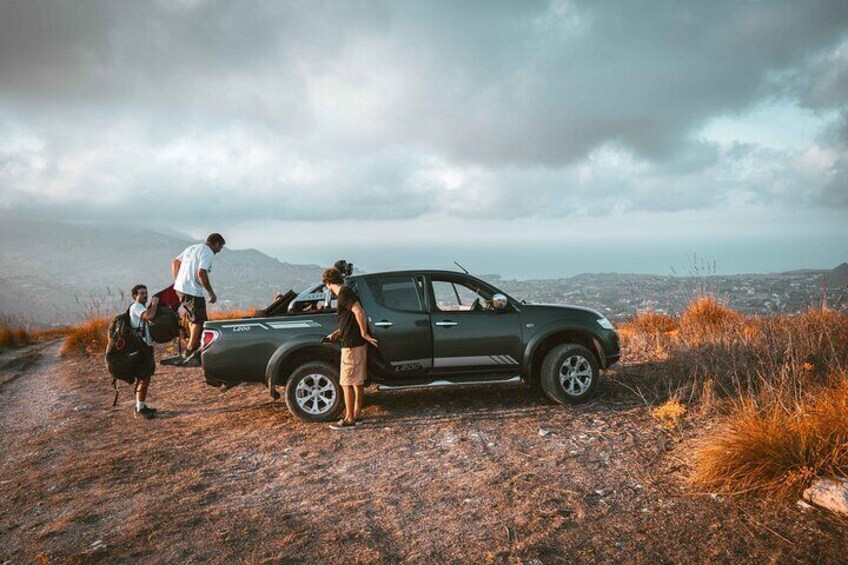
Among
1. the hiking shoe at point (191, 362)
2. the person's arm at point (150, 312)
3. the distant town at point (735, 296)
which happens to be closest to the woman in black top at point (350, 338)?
the hiking shoe at point (191, 362)

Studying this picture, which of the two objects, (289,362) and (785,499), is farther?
(289,362)

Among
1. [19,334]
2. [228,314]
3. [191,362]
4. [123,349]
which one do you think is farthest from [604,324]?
[19,334]

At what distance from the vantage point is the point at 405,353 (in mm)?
6395

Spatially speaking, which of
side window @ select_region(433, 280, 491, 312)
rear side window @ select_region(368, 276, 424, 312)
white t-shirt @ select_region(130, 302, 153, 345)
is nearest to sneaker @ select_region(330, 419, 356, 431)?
rear side window @ select_region(368, 276, 424, 312)

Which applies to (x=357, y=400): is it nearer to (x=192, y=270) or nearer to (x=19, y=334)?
(x=192, y=270)

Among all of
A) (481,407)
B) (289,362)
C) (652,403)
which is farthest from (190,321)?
(652,403)

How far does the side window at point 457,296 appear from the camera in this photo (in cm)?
668

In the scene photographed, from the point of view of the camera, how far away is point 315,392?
6.27 m

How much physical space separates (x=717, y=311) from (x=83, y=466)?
11287 mm

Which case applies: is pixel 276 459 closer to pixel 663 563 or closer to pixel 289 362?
pixel 289 362

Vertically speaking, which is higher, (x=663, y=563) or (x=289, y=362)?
(x=289, y=362)

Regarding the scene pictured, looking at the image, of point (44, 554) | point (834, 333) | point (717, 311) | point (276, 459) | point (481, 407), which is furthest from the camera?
point (717, 311)

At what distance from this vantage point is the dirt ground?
3379mm

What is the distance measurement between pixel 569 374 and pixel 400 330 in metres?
2.18
